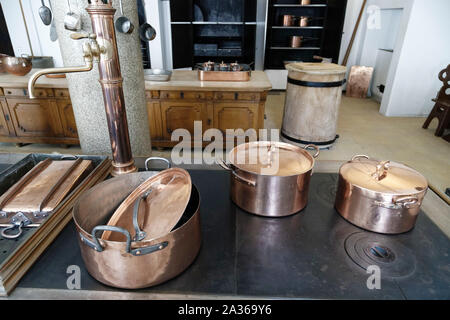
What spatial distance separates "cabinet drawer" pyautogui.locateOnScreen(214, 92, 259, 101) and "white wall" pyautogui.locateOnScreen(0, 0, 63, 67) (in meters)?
4.97

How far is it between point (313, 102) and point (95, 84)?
2.99 meters

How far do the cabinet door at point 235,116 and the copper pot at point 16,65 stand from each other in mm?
2589

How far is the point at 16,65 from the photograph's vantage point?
391 centimetres

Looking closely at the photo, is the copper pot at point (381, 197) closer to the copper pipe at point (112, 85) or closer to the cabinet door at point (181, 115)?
the copper pipe at point (112, 85)

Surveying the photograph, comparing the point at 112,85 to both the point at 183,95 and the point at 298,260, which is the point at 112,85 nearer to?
the point at 298,260

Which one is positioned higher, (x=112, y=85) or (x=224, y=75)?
(x=112, y=85)

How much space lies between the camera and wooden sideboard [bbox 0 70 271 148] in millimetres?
3759

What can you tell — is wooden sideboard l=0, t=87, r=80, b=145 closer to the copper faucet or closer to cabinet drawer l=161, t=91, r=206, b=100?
cabinet drawer l=161, t=91, r=206, b=100

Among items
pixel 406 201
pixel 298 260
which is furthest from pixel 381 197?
pixel 298 260

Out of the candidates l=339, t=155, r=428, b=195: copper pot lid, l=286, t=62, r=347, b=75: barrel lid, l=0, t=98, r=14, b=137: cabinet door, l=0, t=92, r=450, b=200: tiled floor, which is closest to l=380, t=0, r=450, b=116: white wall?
l=0, t=92, r=450, b=200: tiled floor
